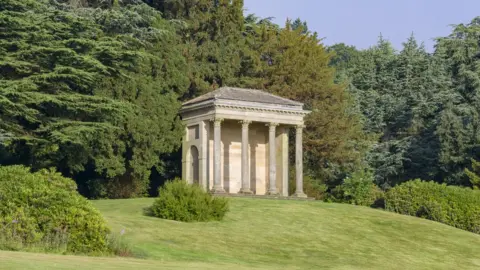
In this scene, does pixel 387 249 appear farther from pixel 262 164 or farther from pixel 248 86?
pixel 248 86

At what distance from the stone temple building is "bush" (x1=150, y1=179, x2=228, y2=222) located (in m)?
9.21

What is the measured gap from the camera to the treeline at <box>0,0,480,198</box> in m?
51.1

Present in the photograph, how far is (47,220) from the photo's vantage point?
33.2 meters

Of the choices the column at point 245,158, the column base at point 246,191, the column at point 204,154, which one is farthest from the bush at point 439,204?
the column at point 204,154

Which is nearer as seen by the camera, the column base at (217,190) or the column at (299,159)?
the column base at (217,190)

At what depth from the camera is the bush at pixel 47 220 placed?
1254 inches

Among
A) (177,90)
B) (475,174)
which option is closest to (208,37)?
(177,90)

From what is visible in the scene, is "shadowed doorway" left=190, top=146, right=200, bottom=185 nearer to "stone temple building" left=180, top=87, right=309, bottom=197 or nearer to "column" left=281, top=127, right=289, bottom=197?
"stone temple building" left=180, top=87, right=309, bottom=197

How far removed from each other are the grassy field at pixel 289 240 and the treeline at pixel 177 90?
19.3ft

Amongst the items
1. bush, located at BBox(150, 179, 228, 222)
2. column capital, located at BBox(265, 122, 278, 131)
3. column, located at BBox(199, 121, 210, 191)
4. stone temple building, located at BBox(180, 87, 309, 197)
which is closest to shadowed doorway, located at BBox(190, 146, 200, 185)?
stone temple building, located at BBox(180, 87, 309, 197)

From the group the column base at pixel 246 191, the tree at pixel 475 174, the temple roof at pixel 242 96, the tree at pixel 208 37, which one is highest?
the tree at pixel 208 37

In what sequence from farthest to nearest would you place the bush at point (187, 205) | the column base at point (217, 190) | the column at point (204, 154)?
the column at point (204, 154) → the column base at point (217, 190) → the bush at point (187, 205)

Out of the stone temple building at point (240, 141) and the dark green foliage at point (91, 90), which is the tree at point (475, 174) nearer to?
the stone temple building at point (240, 141)

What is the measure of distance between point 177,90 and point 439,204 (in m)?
17.5
